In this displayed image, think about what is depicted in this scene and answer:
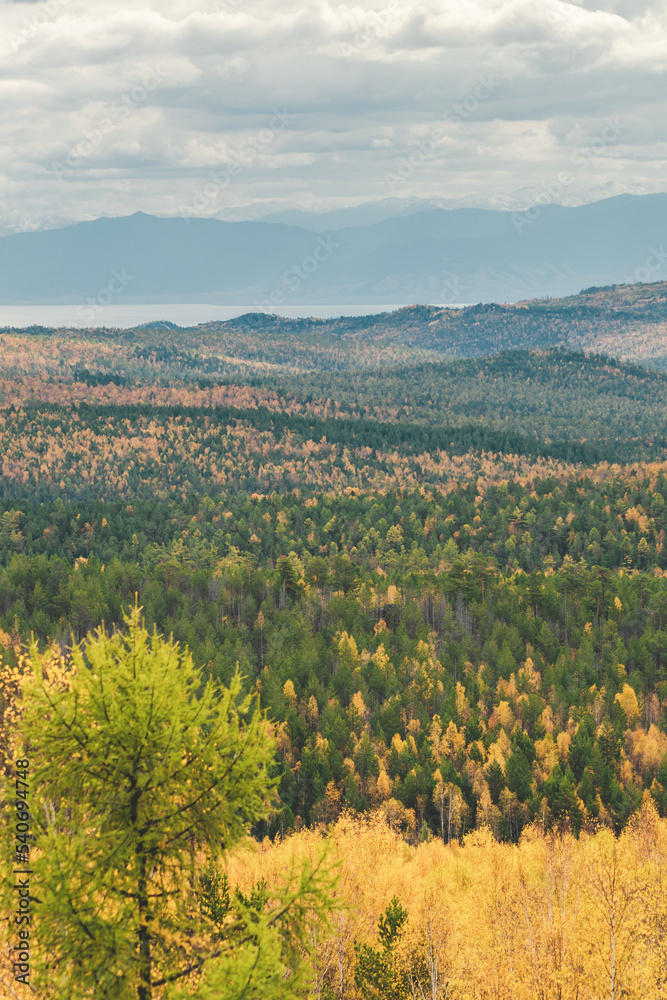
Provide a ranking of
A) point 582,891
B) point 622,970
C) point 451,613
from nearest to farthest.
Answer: point 622,970 → point 582,891 → point 451,613

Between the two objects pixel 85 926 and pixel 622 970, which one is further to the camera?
pixel 622 970

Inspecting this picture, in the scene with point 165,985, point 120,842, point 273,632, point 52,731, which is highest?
point 52,731

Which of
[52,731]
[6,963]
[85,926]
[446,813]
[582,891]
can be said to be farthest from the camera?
[446,813]

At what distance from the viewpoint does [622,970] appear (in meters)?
47.0

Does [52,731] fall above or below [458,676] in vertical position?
above

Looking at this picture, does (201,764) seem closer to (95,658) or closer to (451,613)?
(95,658)

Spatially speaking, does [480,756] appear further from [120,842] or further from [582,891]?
[120,842]

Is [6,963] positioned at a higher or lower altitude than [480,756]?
higher

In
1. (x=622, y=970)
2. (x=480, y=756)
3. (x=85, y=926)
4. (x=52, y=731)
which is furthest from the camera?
(x=480, y=756)

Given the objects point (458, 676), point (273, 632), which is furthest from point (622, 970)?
point (273, 632)

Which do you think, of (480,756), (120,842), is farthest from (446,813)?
(120,842)

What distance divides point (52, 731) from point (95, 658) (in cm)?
236

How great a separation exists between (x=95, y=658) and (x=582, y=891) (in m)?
53.5

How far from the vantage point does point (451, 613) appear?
189 metres
